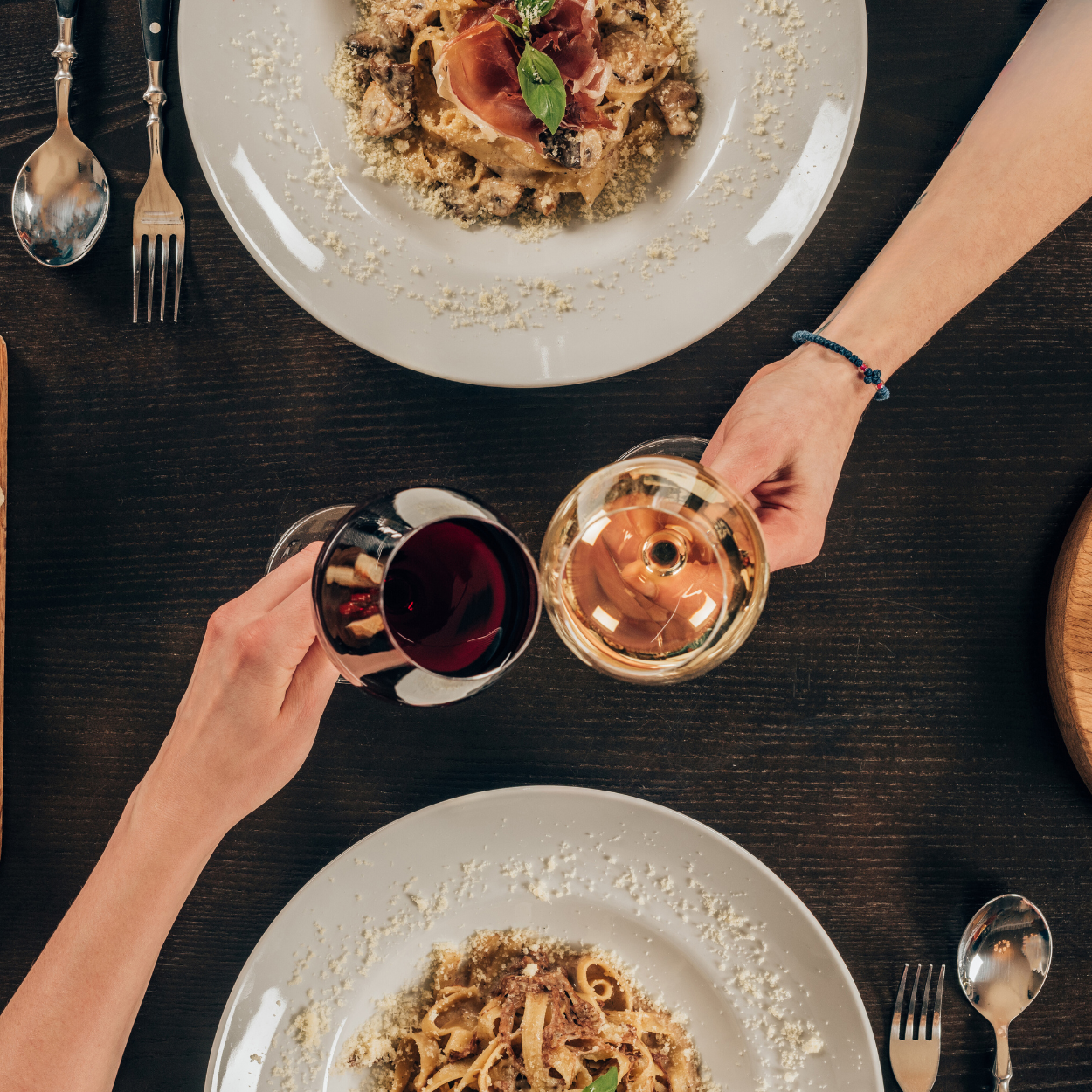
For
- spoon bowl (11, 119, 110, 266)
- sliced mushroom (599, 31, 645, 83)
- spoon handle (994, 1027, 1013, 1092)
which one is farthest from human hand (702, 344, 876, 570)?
spoon bowl (11, 119, 110, 266)

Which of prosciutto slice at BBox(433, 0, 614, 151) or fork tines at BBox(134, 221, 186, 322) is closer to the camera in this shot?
prosciutto slice at BBox(433, 0, 614, 151)

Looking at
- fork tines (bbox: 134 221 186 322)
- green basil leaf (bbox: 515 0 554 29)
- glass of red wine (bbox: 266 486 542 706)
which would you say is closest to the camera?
glass of red wine (bbox: 266 486 542 706)

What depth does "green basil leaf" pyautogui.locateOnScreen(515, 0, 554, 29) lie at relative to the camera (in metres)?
1.02

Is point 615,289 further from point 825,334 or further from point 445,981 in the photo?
point 445,981

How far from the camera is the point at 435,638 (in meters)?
0.86

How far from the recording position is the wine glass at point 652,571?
91cm

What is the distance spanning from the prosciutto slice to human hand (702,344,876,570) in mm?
456

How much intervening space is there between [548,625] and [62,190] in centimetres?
104

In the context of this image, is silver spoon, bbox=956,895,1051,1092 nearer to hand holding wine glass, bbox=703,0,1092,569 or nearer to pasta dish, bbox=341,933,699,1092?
pasta dish, bbox=341,933,699,1092

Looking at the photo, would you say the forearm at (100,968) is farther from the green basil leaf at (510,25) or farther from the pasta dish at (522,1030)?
the green basil leaf at (510,25)

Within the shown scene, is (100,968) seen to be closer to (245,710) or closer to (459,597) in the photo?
(245,710)

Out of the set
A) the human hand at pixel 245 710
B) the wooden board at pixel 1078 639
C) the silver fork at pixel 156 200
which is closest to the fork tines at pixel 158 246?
the silver fork at pixel 156 200

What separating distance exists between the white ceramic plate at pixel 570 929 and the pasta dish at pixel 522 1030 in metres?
0.03

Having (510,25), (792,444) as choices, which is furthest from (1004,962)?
(510,25)
